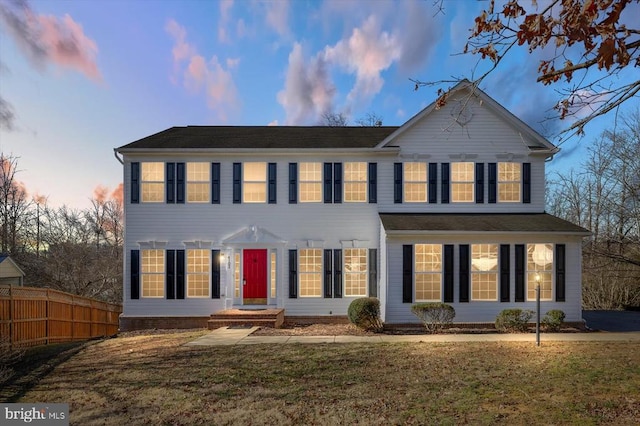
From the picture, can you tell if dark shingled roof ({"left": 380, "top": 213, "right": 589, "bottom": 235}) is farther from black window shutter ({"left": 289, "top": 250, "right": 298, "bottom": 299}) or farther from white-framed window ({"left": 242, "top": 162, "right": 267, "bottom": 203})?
white-framed window ({"left": 242, "top": 162, "right": 267, "bottom": 203})

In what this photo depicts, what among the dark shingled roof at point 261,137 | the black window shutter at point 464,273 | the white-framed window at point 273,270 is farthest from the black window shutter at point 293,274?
the black window shutter at point 464,273

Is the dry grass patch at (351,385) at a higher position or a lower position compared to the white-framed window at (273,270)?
lower

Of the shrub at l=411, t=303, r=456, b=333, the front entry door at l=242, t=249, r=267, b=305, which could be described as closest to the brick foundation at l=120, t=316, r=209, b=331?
the front entry door at l=242, t=249, r=267, b=305

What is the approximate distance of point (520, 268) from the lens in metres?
14.8

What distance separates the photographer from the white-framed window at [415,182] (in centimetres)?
1642

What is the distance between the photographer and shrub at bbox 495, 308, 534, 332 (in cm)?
1366

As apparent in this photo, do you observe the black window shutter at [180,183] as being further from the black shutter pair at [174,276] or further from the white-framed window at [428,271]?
the white-framed window at [428,271]

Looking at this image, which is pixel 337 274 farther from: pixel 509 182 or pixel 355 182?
pixel 509 182

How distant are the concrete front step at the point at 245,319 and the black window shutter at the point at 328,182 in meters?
4.88

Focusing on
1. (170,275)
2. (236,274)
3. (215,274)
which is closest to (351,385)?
(236,274)

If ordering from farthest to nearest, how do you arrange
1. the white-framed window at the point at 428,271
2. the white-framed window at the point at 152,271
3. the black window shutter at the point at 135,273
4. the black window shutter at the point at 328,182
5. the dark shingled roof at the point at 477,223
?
the black window shutter at the point at 328,182 → the white-framed window at the point at 152,271 → the black window shutter at the point at 135,273 → the white-framed window at the point at 428,271 → the dark shingled roof at the point at 477,223

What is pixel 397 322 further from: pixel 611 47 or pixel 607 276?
pixel 607 276

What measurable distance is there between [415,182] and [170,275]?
10484 mm

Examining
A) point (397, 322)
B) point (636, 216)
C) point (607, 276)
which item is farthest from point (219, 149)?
point (607, 276)
